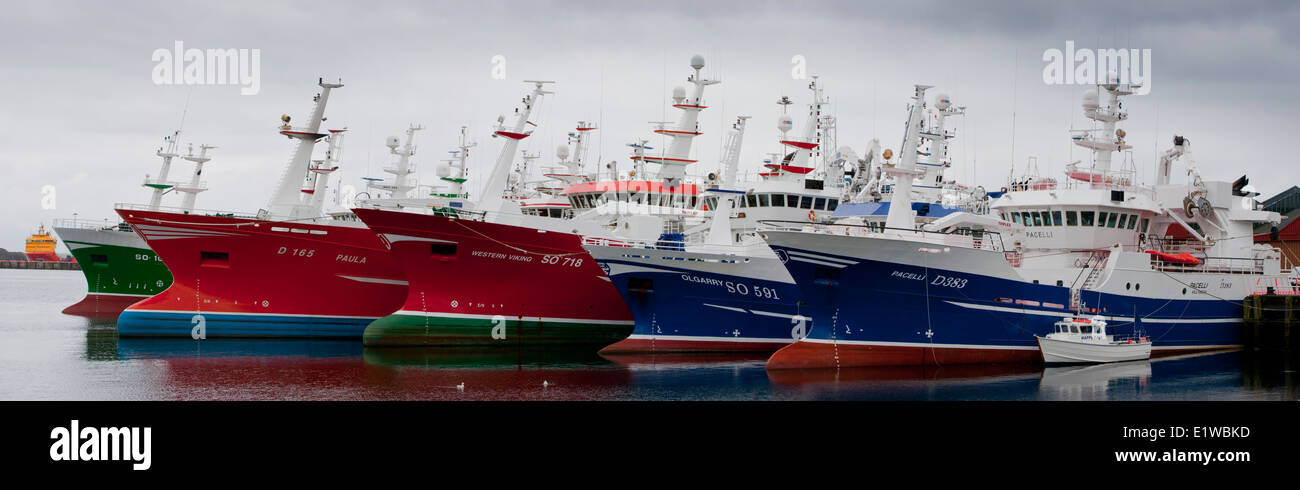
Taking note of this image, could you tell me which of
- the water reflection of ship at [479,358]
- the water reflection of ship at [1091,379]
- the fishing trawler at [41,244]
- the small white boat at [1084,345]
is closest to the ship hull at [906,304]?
the small white boat at [1084,345]

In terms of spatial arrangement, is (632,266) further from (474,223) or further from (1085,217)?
(1085,217)

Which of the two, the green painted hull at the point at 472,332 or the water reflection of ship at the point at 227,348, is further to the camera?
the green painted hull at the point at 472,332

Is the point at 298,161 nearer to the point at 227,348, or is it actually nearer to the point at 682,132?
the point at 227,348

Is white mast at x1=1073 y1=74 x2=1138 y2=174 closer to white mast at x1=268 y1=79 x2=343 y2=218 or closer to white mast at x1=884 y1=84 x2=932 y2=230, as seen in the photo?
white mast at x1=884 y1=84 x2=932 y2=230

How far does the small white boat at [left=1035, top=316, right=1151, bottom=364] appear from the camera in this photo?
22.3 metres

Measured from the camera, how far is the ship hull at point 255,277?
91.4 feet

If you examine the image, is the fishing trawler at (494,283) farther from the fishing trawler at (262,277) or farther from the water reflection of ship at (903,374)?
the water reflection of ship at (903,374)

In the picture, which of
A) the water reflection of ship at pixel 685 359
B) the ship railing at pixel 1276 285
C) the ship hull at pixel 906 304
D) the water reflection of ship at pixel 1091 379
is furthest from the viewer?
the ship railing at pixel 1276 285

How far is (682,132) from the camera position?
32844mm

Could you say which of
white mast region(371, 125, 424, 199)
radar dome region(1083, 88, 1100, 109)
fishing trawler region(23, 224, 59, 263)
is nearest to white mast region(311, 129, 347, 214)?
white mast region(371, 125, 424, 199)

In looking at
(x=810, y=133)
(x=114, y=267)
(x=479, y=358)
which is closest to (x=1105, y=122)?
(x=810, y=133)

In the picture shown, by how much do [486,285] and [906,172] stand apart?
11.1 m

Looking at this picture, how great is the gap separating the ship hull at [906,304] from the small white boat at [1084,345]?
1.26 feet

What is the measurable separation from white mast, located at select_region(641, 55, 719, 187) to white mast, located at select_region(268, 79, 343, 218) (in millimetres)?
10551
